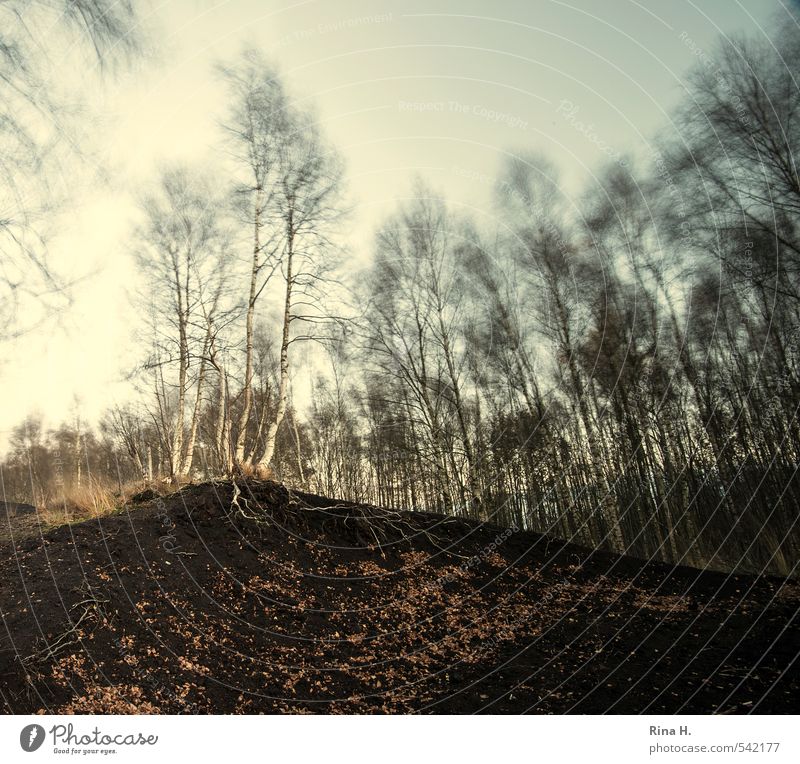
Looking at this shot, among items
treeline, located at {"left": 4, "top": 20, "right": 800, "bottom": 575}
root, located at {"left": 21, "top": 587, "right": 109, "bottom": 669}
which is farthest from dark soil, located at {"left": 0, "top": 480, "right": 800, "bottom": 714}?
treeline, located at {"left": 4, "top": 20, "right": 800, "bottom": 575}

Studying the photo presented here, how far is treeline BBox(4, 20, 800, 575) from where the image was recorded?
21.0 ft

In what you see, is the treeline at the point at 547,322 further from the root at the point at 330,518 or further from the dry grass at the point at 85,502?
the dry grass at the point at 85,502

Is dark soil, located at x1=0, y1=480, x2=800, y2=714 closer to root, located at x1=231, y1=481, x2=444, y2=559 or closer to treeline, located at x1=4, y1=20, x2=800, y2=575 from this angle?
root, located at x1=231, y1=481, x2=444, y2=559

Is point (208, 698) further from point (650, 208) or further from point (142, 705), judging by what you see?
point (650, 208)

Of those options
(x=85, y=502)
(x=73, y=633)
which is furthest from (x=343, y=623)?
(x=85, y=502)

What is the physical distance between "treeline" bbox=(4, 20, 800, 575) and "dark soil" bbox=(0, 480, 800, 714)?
5.21 ft

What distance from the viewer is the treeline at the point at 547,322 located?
6.41m

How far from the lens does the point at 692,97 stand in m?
5.97

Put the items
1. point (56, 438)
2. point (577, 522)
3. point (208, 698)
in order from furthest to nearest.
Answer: point (577, 522), point (56, 438), point (208, 698)

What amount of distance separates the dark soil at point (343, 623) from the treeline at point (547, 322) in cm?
159

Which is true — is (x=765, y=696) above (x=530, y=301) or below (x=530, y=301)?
below

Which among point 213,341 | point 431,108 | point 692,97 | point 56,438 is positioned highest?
point 431,108
